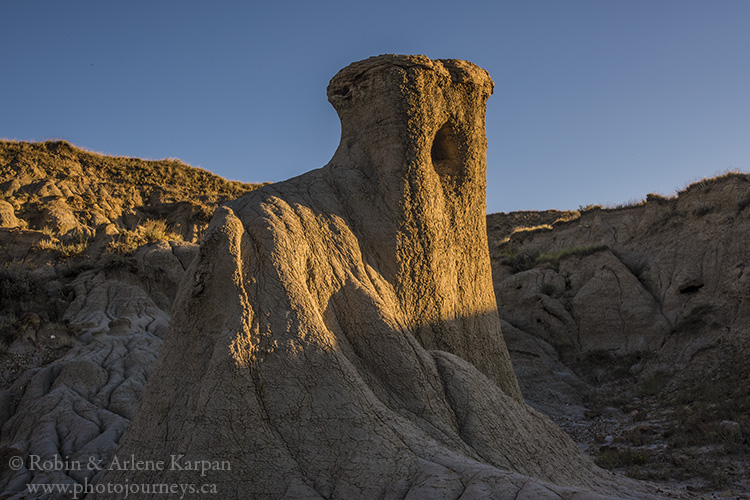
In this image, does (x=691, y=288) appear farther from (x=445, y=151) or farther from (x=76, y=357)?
(x=76, y=357)

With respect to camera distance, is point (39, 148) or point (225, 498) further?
Result: point (39, 148)

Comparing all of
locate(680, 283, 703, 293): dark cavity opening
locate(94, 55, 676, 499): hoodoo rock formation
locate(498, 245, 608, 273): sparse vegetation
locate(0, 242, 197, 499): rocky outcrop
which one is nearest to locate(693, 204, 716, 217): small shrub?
locate(680, 283, 703, 293): dark cavity opening

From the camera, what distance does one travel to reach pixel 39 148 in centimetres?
2572

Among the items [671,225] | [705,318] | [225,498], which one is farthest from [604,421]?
[225,498]

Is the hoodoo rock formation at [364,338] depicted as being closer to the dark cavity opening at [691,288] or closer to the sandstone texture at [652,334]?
the sandstone texture at [652,334]

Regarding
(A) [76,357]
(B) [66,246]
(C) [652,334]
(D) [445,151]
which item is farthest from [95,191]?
(C) [652,334]

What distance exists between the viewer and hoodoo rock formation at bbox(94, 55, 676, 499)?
4207 mm

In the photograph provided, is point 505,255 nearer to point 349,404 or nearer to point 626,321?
point 626,321

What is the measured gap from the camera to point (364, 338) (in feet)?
17.5

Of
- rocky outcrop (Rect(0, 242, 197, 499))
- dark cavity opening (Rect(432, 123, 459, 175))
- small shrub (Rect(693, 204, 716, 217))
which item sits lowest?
rocky outcrop (Rect(0, 242, 197, 499))

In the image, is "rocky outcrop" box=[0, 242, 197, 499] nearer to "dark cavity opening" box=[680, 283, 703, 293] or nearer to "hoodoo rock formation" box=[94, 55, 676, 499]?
"hoodoo rock formation" box=[94, 55, 676, 499]

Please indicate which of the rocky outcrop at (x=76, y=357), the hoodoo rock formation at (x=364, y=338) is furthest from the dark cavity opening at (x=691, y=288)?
the rocky outcrop at (x=76, y=357)

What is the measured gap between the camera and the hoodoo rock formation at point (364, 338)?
13.8 feet

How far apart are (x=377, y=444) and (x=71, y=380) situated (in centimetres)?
679
